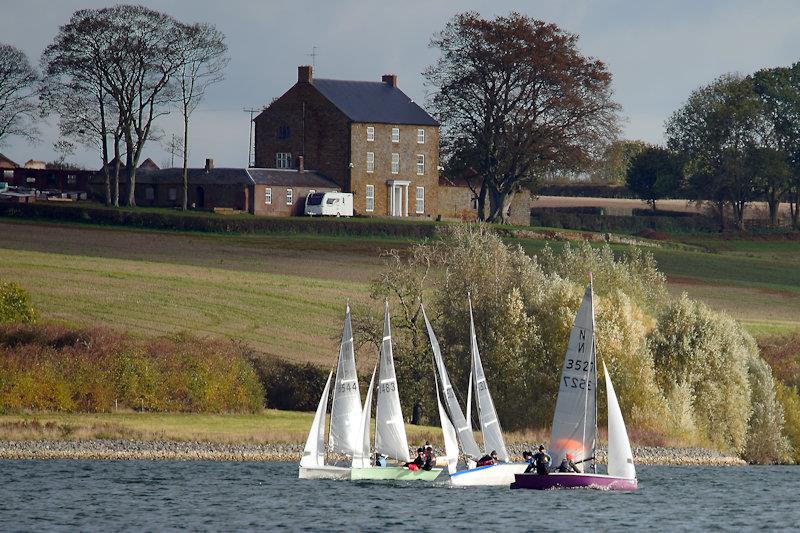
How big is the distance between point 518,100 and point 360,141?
1479 centimetres

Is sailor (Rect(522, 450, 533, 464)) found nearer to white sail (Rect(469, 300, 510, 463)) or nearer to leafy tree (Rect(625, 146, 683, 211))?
white sail (Rect(469, 300, 510, 463))

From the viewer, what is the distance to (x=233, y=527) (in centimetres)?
5028

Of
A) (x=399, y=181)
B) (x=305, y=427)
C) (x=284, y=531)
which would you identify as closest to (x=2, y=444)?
(x=305, y=427)

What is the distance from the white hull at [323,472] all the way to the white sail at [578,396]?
881cm

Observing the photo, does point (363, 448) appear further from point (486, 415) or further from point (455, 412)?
point (486, 415)

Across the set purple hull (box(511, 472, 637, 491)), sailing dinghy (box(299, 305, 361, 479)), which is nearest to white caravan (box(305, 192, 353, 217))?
sailing dinghy (box(299, 305, 361, 479))

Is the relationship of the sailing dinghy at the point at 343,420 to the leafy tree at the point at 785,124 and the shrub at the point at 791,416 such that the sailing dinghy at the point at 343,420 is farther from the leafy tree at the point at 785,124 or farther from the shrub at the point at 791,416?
the leafy tree at the point at 785,124

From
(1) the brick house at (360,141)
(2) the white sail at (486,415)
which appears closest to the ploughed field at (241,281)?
(1) the brick house at (360,141)

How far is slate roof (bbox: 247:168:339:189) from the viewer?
13938 centimetres

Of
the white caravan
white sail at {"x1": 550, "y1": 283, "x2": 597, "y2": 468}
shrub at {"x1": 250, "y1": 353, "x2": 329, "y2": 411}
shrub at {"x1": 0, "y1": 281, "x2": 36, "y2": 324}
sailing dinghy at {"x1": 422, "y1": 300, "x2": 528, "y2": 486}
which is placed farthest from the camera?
the white caravan

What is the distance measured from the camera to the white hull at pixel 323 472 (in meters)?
60.2

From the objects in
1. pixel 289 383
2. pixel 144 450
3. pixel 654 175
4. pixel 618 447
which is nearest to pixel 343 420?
pixel 144 450

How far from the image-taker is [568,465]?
56.7 metres

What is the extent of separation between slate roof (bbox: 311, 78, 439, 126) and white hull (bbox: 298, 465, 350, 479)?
8589cm
